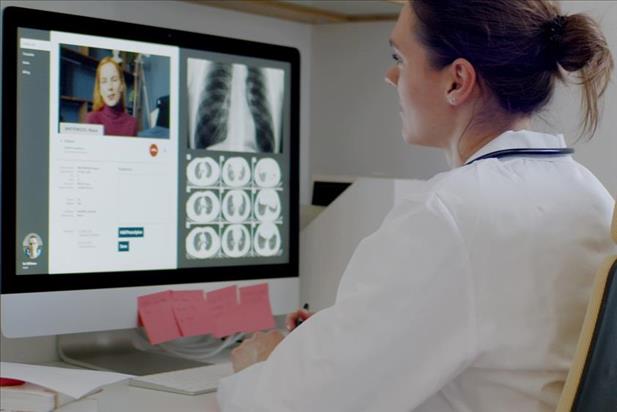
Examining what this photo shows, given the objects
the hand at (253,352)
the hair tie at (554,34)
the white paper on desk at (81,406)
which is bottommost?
the white paper on desk at (81,406)

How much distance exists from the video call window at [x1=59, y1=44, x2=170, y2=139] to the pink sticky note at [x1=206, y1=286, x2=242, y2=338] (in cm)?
28

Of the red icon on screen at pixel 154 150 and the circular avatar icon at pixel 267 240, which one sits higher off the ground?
the red icon on screen at pixel 154 150

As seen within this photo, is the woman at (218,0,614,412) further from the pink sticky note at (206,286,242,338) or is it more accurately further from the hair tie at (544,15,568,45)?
the pink sticky note at (206,286,242,338)

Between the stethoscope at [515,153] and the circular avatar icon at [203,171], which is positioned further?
the circular avatar icon at [203,171]

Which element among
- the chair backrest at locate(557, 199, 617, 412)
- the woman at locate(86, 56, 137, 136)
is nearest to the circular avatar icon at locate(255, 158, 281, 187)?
the woman at locate(86, 56, 137, 136)

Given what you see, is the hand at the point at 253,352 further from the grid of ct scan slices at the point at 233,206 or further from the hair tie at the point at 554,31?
the hair tie at the point at 554,31

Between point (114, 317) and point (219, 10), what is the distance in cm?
66

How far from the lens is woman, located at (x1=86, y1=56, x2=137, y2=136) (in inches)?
58.2

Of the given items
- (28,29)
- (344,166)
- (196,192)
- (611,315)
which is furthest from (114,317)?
(611,315)

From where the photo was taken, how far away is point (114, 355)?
5.49 feet

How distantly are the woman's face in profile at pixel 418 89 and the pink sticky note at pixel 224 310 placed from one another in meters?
0.54

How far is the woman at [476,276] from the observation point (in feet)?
3.24

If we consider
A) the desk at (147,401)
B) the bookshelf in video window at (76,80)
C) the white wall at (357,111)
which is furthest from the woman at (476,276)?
the white wall at (357,111)

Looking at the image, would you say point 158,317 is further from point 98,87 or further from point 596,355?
point 596,355
